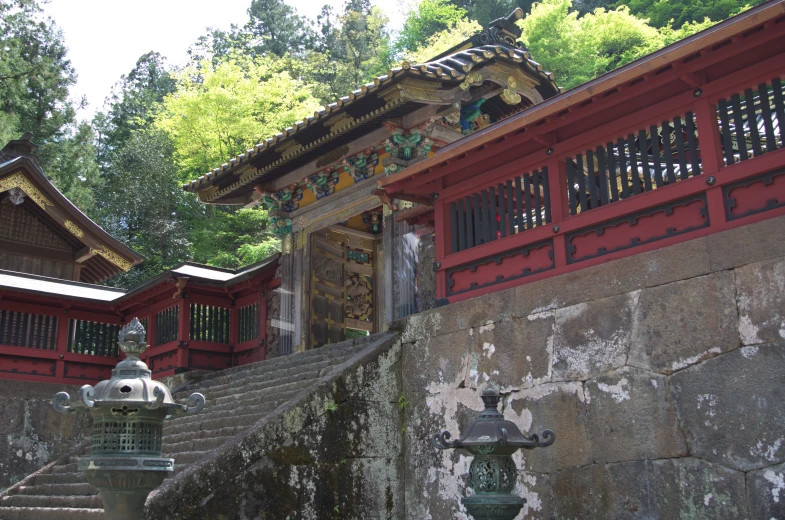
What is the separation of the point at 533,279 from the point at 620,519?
2.42 metres

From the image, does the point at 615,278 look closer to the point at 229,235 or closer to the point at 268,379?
the point at 268,379

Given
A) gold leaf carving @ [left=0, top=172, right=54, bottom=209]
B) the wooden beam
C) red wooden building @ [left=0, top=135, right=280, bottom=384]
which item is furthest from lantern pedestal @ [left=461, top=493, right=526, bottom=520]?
the wooden beam

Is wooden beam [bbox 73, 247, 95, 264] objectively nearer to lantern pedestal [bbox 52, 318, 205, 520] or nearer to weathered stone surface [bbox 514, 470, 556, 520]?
lantern pedestal [bbox 52, 318, 205, 520]

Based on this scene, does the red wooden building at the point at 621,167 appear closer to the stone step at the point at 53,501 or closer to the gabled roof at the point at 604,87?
the gabled roof at the point at 604,87

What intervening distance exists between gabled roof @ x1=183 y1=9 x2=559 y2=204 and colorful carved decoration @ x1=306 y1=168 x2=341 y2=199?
0.29 meters

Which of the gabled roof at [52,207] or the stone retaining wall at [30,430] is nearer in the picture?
the stone retaining wall at [30,430]

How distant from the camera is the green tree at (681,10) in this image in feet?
105

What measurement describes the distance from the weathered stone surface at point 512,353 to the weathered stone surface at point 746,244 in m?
1.73

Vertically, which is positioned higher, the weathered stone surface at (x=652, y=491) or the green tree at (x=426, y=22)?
the green tree at (x=426, y=22)

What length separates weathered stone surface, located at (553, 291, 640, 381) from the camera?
22.7 feet

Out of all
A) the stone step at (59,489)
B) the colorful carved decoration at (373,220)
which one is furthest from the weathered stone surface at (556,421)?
the colorful carved decoration at (373,220)

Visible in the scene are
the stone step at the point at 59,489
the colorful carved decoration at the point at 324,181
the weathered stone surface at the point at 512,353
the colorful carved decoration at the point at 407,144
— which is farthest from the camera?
the colorful carved decoration at the point at 324,181

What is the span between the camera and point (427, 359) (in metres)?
8.79

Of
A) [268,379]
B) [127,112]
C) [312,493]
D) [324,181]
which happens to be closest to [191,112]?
[127,112]
